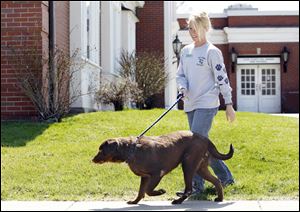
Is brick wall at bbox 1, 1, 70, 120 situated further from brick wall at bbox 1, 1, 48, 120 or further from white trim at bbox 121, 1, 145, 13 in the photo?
white trim at bbox 121, 1, 145, 13

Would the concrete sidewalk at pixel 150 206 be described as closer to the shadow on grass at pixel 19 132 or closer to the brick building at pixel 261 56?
the shadow on grass at pixel 19 132

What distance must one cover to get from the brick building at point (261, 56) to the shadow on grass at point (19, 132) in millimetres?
20542

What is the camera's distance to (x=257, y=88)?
3173 cm

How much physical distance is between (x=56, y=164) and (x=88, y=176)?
2.11ft

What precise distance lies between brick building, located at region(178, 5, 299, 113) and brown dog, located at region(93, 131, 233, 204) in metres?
25.1

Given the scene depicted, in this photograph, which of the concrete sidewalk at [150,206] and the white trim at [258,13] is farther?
the white trim at [258,13]

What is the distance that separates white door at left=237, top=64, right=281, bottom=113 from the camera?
31672 mm

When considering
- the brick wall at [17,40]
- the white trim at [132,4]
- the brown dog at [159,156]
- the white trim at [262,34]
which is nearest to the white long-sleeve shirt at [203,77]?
the brown dog at [159,156]

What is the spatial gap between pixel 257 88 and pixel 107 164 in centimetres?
2434

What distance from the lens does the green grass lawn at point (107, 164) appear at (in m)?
7.23

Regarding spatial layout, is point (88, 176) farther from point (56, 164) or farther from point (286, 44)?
point (286, 44)

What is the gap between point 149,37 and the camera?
25.5 metres

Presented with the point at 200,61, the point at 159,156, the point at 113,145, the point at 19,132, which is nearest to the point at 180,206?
the point at 159,156

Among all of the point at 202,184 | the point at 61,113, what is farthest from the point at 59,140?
the point at 202,184
